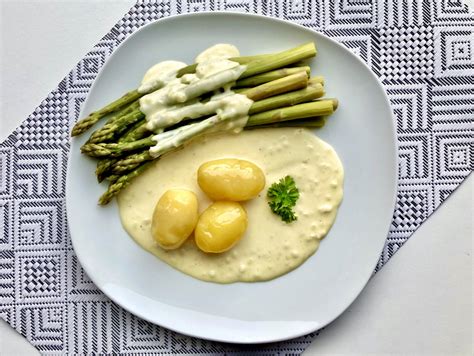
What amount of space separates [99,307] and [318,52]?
71.7 inches

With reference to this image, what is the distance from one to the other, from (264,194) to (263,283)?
18.6 inches

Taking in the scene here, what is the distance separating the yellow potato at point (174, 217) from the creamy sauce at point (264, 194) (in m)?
0.12

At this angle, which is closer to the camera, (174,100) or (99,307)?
(174,100)

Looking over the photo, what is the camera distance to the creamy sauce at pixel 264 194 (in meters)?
2.58

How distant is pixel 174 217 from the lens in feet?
8.02

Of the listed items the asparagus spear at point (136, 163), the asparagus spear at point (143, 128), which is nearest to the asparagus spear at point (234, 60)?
the asparagus spear at point (143, 128)

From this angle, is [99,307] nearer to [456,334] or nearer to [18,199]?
[18,199]

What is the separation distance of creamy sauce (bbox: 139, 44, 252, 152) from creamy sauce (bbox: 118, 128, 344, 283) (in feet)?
0.33

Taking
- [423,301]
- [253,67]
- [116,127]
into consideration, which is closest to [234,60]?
[253,67]

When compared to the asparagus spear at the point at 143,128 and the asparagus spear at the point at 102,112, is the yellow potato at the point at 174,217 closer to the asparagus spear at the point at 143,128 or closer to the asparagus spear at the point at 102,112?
the asparagus spear at the point at 143,128

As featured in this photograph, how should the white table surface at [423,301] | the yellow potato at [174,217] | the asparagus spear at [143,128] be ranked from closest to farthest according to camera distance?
the yellow potato at [174,217] < the asparagus spear at [143,128] < the white table surface at [423,301]

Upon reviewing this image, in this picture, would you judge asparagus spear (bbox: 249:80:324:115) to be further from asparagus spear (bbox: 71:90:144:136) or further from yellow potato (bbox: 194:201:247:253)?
asparagus spear (bbox: 71:90:144:136)

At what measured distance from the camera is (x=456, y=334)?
8.79ft

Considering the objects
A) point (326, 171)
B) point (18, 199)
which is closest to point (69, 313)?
point (18, 199)
